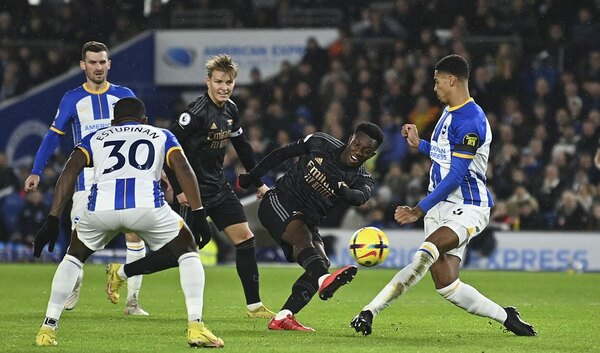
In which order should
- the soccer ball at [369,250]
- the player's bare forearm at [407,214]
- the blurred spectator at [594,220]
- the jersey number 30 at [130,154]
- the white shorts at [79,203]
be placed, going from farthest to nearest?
the blurred spectator at [594,220], the white shorts at [79,203], the soccer ball at [369,250], the player's bare forearm at [407,214], the jersey number 30 at [130,154]

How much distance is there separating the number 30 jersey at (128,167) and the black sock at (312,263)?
5.53ft

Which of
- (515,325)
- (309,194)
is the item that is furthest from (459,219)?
(309,194)

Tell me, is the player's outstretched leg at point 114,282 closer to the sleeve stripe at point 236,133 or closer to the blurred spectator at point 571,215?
the sleeve stripe at point 236,133

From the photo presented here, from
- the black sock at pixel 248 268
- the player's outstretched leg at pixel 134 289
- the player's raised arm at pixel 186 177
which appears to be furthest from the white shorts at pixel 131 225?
the player's outstretched leg at pixel 134 289

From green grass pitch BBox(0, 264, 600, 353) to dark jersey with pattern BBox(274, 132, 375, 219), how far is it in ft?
3.31

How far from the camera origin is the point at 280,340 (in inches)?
317

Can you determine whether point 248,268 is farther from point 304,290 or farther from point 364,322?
point 364,322

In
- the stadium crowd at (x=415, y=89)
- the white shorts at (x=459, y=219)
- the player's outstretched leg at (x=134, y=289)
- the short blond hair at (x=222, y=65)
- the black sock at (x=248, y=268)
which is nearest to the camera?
the white shorts at (x=459, y=219)

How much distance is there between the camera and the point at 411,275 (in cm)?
822

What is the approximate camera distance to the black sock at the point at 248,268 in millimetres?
9859

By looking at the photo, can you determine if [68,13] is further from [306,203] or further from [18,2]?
[306,203]

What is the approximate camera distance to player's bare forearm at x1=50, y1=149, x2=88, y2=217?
7496 mm

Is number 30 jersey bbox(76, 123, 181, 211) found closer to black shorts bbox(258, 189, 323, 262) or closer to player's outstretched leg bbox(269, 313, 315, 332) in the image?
player's outstretched leg bbox(269, 313, 315, 332)

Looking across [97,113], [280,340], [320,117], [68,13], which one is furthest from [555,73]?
[280,340]
